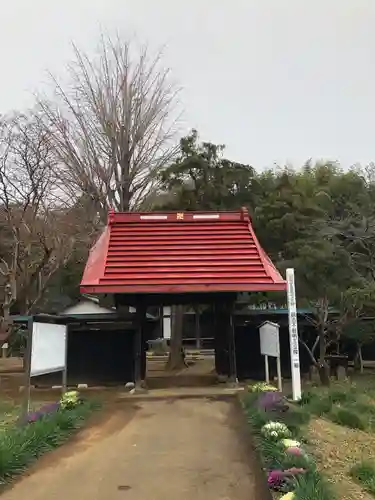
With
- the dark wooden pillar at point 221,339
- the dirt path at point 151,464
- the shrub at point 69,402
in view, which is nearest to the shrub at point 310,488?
the dirt path at point 151,464

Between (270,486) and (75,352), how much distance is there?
1002 cm

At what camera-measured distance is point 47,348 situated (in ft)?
27.0

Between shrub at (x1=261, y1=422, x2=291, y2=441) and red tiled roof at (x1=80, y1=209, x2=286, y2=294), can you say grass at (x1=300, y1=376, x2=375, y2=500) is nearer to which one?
shrub at (x1=261, y1=422, x2=291, y2=441)

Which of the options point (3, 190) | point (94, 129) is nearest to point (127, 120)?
point (94, 129)

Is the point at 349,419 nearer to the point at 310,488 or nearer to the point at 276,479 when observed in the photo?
the point at 276,479

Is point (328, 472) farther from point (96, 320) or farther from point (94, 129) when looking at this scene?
point (94, 129)

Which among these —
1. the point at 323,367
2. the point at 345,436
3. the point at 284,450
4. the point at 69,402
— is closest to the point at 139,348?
the point at 69,402

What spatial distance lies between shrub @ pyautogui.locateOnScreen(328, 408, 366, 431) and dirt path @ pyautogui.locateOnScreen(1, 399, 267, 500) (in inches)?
69.9

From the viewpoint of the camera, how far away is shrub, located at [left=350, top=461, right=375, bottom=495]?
5496 mm

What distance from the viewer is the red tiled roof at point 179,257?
11062 millimetres

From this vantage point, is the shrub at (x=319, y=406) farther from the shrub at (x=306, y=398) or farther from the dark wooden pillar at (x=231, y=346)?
the dark wooden pillar at (x=231, y=346)

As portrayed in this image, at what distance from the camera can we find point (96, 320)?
13.7m

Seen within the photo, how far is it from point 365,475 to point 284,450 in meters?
1.02

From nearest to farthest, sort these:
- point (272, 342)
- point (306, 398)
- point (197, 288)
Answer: point (306, 398) → point (197, 288) → point (272, 342)
